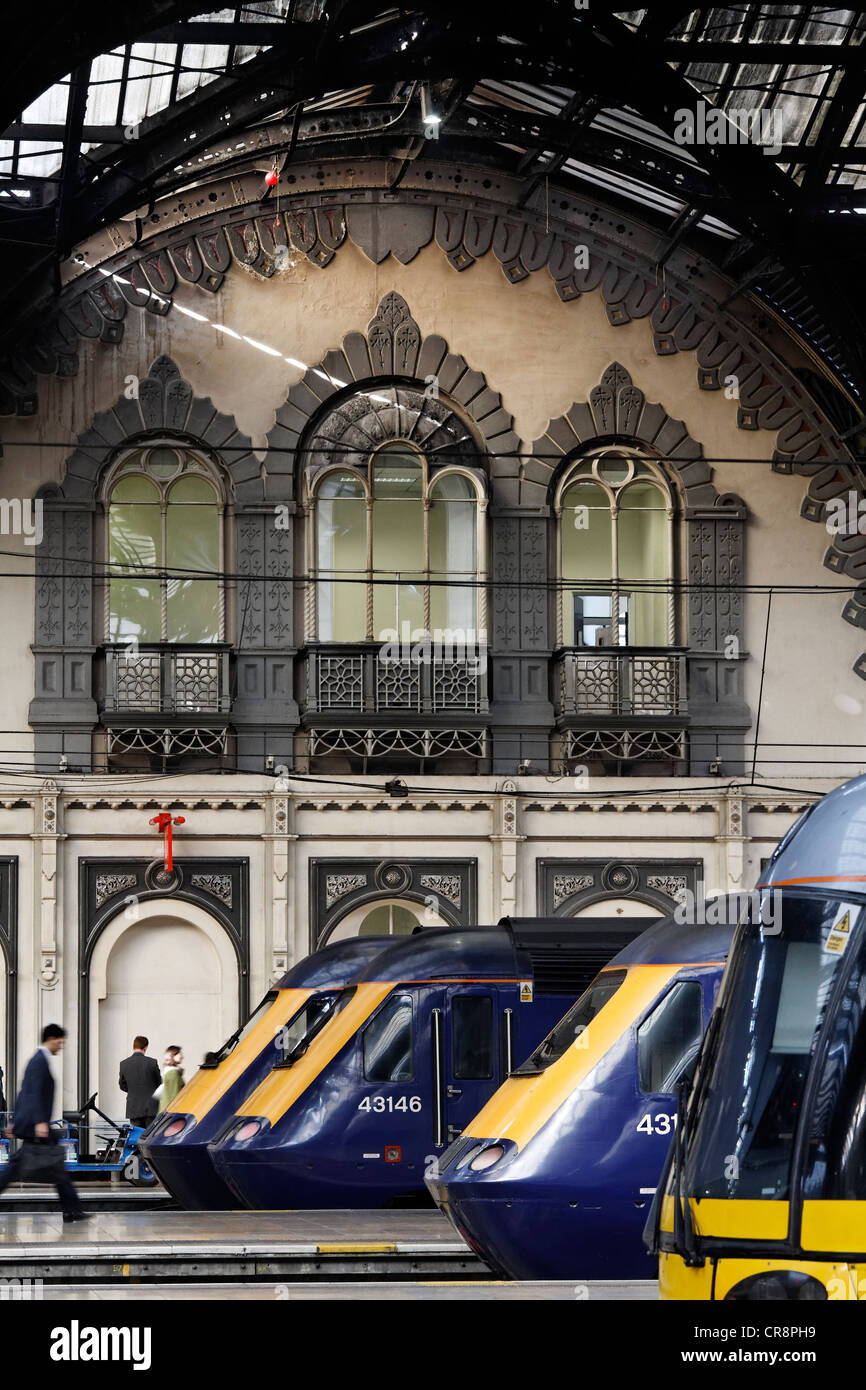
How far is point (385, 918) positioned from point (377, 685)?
10.7ft

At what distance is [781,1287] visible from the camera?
7941 mm

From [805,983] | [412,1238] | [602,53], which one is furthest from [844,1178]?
[602,53]

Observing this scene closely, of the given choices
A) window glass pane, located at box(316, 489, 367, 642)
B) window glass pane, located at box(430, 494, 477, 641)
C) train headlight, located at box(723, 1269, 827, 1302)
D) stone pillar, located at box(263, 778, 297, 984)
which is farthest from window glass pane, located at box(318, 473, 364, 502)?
train headlight, located at box(723, 1269, 827, 1302)

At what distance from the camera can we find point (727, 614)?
2980 centimetres

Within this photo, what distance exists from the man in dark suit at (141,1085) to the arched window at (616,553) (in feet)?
28.8

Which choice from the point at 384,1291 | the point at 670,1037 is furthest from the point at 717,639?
the point at 384,1291

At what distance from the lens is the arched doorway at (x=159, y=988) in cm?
2784

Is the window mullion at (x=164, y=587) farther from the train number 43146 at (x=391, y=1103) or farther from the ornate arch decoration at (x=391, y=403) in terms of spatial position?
the train number 43146 at (x=391, y=1103)

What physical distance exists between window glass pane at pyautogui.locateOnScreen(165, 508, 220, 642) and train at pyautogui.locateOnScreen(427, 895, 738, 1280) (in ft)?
54.1

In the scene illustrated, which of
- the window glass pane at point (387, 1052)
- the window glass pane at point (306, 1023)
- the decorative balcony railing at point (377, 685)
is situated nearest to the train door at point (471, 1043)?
the window glass pane at point (387, 1052)

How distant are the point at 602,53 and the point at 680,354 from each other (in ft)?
20.7

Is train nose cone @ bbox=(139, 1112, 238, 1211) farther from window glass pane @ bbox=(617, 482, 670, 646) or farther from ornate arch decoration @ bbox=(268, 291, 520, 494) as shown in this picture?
window glass pane @ bbox=(617, 482, 670, 646)

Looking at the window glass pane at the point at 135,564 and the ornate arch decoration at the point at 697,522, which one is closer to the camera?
the window glass pane at the point at 135,564
